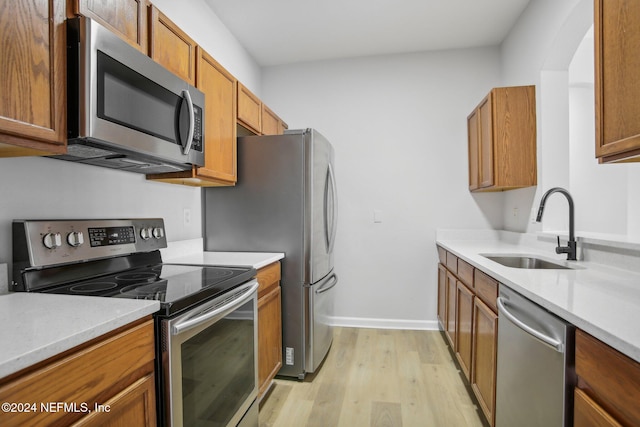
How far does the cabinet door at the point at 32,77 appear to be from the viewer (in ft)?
2.79

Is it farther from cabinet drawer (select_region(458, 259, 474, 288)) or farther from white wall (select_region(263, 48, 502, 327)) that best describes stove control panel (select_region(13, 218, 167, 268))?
white wall (select_region(263, 48, 502, 327))

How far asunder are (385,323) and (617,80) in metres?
2.65

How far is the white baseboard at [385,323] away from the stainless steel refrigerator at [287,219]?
39.2 inches

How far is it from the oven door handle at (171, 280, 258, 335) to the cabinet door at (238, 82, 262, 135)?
1237mm

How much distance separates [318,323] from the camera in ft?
7.65

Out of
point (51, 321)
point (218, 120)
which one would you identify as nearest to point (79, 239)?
point (51, 321)

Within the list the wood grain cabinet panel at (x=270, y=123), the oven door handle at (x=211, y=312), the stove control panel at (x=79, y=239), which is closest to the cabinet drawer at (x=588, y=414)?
the oven door handle at (x=211, y=312)

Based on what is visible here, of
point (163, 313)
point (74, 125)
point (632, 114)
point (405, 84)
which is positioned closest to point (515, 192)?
point (405, 84)

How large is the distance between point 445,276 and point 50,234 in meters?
2.62

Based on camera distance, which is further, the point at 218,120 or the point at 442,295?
the point at 442,295

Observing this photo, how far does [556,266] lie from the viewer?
1.80 metres

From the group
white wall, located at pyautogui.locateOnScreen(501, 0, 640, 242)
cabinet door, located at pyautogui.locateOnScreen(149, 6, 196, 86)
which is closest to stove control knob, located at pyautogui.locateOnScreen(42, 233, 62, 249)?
cabinet door, located at pyautogui.locateOnScreen(149, 6, 196, 86)

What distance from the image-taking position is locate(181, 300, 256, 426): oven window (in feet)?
3.64

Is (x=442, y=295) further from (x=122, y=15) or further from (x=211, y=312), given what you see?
(x=122, y=15)
